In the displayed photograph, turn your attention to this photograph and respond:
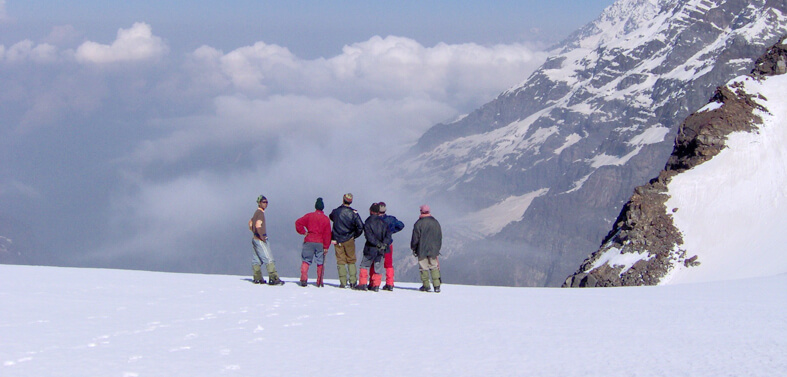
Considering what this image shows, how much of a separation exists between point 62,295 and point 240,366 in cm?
913

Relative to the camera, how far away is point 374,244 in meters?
23.9

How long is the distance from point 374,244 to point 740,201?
235ft

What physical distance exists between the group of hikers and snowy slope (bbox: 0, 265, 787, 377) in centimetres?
205

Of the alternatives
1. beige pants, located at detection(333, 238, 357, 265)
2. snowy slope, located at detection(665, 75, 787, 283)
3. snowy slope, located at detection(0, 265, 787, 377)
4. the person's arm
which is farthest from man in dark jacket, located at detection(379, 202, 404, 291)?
snowy slope, located at detection(665, 75, 787, 283)

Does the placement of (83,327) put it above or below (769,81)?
below

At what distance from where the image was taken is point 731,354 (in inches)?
479

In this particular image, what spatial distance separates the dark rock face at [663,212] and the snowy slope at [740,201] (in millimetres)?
1111

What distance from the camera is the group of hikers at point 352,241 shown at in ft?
78.4

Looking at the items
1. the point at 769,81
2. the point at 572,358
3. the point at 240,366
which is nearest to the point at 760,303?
the point at 572,358

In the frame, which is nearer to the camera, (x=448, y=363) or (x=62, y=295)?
(x=448, y=363)

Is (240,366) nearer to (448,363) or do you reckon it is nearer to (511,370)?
(448,363)

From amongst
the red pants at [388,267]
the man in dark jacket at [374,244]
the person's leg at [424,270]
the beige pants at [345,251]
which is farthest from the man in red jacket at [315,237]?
the person's leg at [424,270]

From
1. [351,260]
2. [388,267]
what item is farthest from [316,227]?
[388,267]

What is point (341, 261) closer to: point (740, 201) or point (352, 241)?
point (352, 241)
